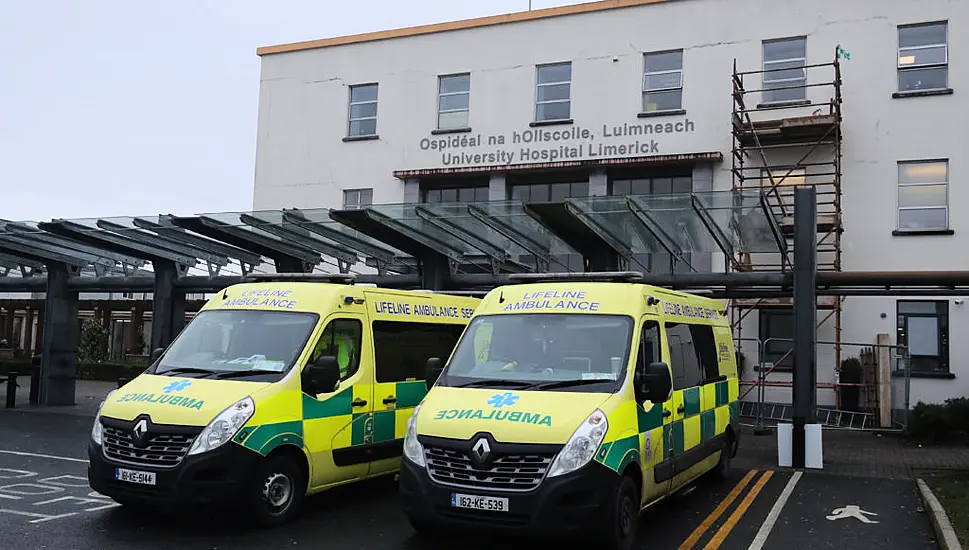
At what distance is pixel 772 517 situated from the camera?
368 inches

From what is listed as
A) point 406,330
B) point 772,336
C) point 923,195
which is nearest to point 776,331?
point 772,336

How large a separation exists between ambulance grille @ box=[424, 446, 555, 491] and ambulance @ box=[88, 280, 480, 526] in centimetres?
189

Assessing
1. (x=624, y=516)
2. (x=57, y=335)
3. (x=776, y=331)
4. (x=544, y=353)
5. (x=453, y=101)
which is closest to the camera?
(x=624, y=516)

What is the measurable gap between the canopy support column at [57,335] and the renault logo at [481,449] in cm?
1735

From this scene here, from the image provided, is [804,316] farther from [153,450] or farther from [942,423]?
[153,450]

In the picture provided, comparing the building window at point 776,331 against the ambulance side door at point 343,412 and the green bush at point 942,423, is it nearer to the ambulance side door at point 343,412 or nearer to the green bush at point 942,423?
the green bush at point 942,423

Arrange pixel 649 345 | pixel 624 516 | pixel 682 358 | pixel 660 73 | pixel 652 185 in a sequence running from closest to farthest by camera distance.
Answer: pixel 624 516 < pixel 649 345 < pixel 682 358 < pixel 652 185 < pixel 660 73

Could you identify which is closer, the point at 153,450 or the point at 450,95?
the point at 153,450

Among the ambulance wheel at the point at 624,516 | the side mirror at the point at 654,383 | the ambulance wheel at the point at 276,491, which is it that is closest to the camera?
the ambulance wheel at the point at 624,516

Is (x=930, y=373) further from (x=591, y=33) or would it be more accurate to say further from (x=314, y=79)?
(x=314, y=79)

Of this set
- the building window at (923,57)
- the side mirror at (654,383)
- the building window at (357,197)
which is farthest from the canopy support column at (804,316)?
the building window at (357,197)

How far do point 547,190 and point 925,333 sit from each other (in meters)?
9.91

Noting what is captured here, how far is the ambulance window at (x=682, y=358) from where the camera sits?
889 centimetres

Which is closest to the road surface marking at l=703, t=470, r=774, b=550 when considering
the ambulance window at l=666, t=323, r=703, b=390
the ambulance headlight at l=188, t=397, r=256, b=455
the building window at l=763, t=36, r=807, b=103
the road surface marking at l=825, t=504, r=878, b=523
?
the road surface marking at l=825, t=504, r=878, b=523
